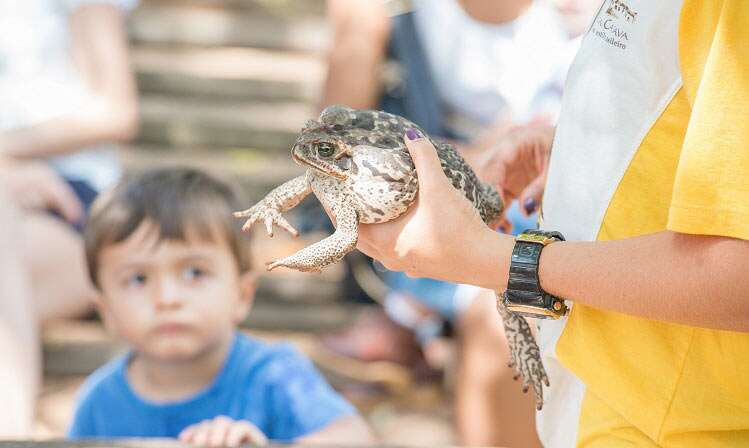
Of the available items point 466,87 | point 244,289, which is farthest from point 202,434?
point 466,87

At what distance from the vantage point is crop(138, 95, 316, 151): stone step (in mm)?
4836

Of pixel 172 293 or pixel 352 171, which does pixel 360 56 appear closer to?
pixel 172 293

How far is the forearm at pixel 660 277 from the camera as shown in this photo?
1.20 meters

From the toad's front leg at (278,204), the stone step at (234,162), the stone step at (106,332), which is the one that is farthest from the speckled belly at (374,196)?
the stone step at (234,162)

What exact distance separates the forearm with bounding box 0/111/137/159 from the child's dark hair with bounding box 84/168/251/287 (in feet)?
3.95

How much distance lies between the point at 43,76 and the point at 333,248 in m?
2.79

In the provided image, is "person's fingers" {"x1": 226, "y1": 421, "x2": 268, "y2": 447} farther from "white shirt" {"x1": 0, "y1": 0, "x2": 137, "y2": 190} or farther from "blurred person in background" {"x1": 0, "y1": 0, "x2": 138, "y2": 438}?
"white shirt" {"x1": 0, "y1": 0, "x2": 137, "y2": 190}

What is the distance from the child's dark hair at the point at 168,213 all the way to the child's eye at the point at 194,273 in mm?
75

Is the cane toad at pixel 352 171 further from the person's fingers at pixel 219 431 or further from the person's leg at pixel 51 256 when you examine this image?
the person's leg at pixel 51 256

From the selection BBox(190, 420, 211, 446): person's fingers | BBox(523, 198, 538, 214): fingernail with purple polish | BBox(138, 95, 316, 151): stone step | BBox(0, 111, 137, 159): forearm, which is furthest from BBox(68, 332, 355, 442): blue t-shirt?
BBox(138, 95, 316, 151): stone step

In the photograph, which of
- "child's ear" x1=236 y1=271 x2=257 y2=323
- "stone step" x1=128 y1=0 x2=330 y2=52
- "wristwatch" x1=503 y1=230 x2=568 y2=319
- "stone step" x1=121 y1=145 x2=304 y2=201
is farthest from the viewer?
"stone step" x1=128 y1=0 x2=330 y2=52

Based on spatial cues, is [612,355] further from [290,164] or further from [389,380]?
[290,164]

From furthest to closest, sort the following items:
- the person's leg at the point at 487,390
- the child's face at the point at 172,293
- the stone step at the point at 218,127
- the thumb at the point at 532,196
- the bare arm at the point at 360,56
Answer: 1. the stone step at the point at 218,127
2. the bare arm at the point at 360,56
3. the person's leg at the point at 487,390
4. the child's face at the point at 172,293
5. the thumb at the point at 532,196

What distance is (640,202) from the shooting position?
1376 mm
